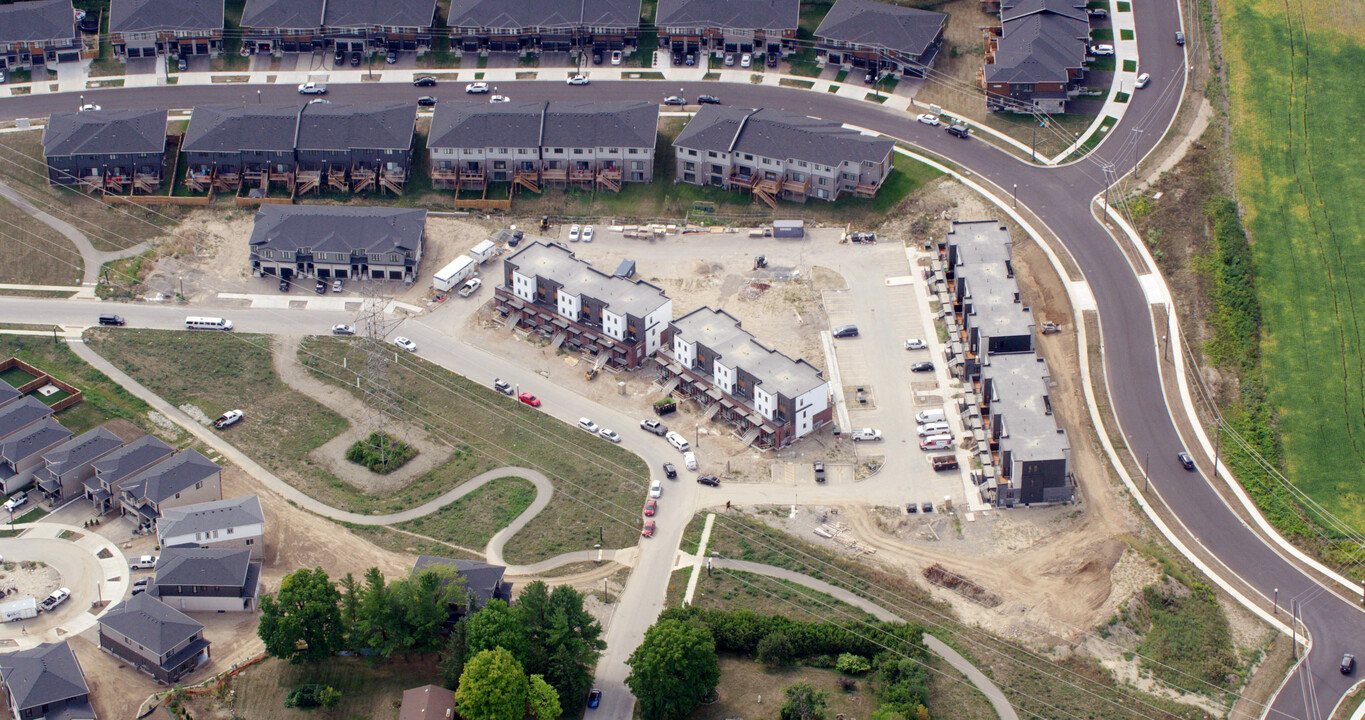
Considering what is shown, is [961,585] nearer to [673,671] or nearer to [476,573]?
[673,671]

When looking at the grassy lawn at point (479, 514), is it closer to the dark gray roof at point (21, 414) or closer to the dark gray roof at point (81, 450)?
the dark gray roof at point (81, 450)

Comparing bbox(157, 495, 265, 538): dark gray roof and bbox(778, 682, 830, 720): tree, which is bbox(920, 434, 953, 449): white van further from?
bbox(157, 495, 265, 538): dark gray roof

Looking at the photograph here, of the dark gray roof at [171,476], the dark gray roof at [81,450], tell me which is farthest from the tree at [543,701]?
the dark gray roof at [81,450]

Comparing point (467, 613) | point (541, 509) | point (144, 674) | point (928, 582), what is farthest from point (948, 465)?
point (144, 674)

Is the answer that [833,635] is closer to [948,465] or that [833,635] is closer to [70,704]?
[948,465]

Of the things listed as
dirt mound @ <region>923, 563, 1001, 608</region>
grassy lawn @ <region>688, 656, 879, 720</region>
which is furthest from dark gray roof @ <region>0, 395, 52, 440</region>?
dirt mound @ <region>923, 563, 1001, 608</region>

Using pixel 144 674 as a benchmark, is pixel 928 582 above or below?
above
